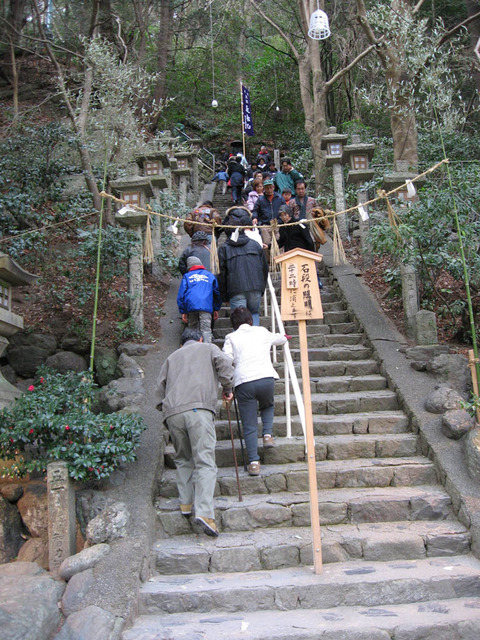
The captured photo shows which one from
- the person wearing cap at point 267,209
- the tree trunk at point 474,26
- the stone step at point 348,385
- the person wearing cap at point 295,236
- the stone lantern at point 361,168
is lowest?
the stone step at point 348,385

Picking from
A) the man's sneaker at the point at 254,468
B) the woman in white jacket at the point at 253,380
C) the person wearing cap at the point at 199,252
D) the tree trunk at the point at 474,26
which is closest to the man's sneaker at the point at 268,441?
the woman in white jacket at the point at 253,380

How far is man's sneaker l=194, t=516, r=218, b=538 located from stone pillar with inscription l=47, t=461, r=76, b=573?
1.00m

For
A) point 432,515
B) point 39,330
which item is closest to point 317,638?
point 432,515

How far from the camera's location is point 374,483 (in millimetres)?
5461

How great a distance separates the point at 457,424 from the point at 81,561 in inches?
136

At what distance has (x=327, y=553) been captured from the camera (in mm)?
4707

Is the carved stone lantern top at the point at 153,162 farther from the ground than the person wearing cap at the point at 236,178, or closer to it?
closer to it

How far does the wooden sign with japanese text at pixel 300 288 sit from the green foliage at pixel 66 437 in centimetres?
170

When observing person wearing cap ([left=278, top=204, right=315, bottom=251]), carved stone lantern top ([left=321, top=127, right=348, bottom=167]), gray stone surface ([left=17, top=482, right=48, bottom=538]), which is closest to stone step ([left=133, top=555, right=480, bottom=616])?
gray stone surface ([left=17, top=482, right=48, bottom=538])

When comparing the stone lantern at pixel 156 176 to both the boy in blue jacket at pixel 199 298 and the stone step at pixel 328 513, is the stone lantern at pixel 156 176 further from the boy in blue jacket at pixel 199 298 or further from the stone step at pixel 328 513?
the stone step at pixel 328 513

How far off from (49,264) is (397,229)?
5.07 m

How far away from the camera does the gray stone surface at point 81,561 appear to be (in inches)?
173

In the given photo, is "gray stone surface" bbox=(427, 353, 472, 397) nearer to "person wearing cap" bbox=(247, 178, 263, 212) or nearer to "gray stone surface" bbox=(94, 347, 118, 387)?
"gray stone surface" bbox=(94, 347, 118, 387)

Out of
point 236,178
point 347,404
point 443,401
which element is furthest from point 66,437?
point 236,178
